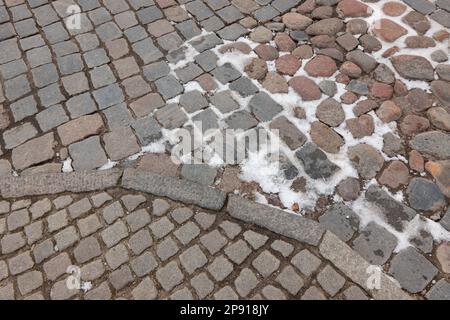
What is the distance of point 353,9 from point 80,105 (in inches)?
113

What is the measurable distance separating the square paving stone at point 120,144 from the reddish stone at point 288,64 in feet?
4.89

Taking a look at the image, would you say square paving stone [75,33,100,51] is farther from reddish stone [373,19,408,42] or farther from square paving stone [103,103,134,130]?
reddish stone [373,19,408,42]

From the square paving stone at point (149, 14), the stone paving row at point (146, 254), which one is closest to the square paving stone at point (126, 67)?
the square paving stone at point (149, 14)

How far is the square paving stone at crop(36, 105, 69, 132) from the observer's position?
363cm

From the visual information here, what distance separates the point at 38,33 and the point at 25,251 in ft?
7.58

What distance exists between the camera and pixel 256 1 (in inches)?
177

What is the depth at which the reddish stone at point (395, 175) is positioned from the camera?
3.28m

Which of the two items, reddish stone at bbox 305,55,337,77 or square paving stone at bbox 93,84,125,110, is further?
reddish stone at bbox 305,55,337,77

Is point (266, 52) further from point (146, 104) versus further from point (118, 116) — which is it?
point (118, 116)

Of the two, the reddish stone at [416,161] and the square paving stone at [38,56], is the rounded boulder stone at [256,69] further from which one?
the square paving stone at [38,56]

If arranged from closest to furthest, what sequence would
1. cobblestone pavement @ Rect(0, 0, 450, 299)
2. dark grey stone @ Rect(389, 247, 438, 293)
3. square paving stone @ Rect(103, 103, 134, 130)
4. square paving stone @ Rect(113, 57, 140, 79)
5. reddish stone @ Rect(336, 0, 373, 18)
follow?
dark grey stone @ Rect(389, 247, 438, 293), cobblestone pavement @ Rect(0, 0, 450, 299), square paving stone @ Rect(103, 103, 134, 130), square paving stone @ Rect(113, 57, 140, 79), reddish stone @ Rect(336, 0, 373, 18)

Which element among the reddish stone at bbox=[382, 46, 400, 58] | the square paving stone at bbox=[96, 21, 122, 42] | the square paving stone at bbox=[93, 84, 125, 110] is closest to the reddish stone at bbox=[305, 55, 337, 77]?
the reddish stone at bbox=[382, 46, 400, 58]

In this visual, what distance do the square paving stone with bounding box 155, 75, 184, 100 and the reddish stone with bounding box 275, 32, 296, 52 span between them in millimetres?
1065
